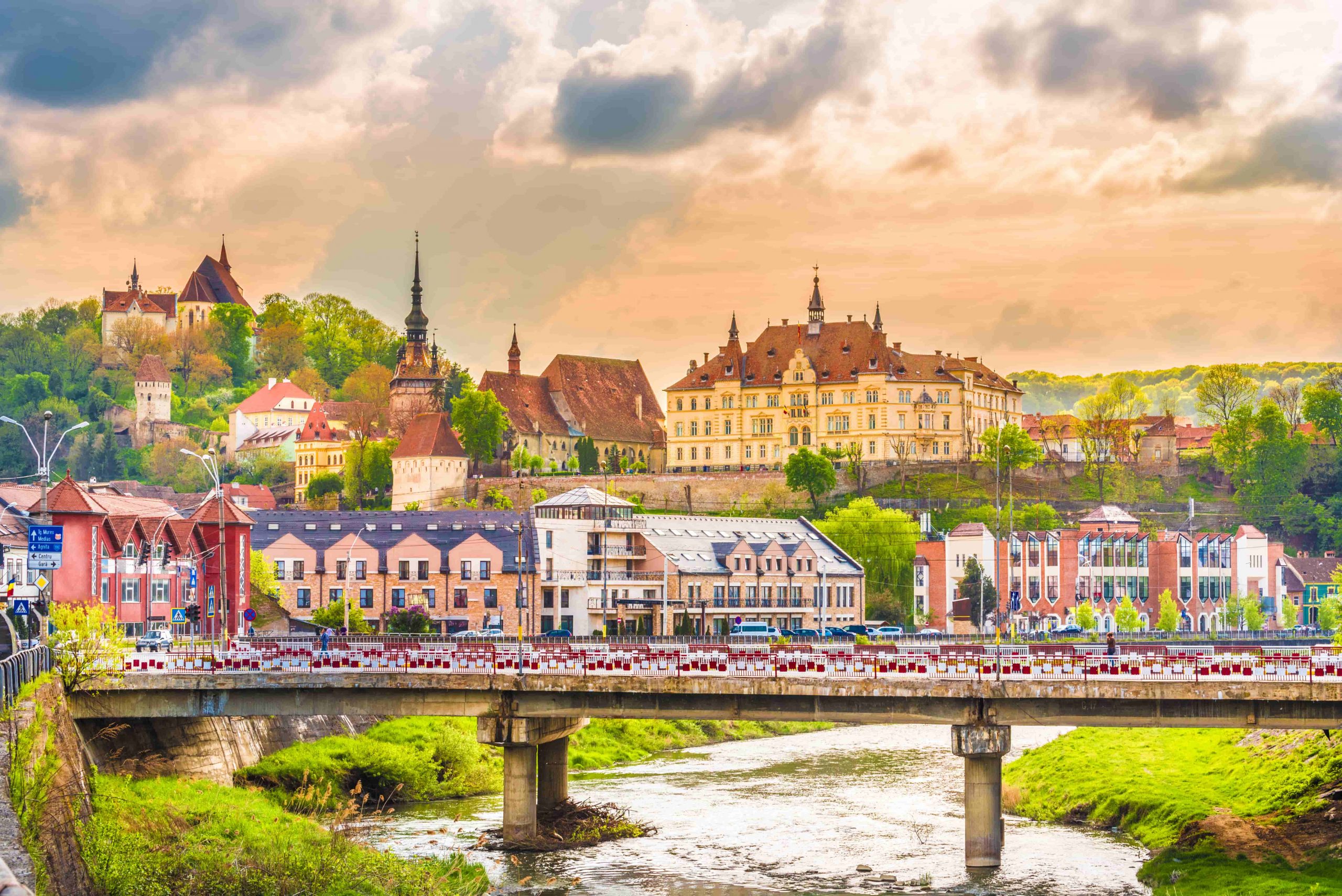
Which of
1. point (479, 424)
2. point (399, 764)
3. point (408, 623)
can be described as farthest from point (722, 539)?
point (479, 424)

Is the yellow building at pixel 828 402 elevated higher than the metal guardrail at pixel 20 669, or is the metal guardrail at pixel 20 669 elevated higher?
the yellow building at pixel 828 402

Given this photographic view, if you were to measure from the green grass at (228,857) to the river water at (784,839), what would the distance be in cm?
455

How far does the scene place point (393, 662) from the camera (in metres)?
54.9

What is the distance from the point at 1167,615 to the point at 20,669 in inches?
4096

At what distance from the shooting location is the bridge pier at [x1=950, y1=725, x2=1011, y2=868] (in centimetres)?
5084

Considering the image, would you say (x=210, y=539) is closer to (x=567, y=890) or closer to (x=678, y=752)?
(x=678, y=752)

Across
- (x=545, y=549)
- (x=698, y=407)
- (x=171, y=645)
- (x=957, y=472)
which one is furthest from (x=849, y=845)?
(x=698, y=407)

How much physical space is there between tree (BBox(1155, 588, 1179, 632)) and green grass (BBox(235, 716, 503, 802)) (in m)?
74.3

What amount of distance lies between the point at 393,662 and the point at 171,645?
54.9ft

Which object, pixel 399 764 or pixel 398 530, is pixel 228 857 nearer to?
pixel 399 764

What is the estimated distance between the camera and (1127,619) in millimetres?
127312

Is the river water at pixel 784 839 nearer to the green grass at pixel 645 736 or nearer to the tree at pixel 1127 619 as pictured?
the green grass at pixel 645 736

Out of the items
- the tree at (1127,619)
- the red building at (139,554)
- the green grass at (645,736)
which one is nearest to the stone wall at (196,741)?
the red building at (139,554)

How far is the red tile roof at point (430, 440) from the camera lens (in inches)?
6954
